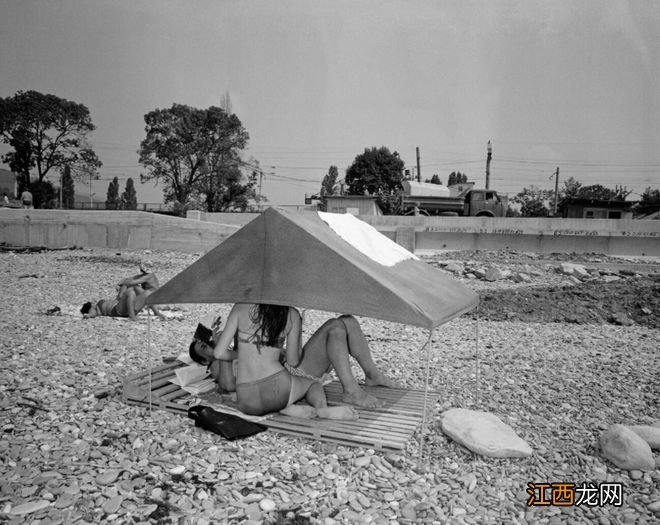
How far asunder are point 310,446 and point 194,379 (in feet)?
5.50

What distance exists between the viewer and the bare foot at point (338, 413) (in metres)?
4.46

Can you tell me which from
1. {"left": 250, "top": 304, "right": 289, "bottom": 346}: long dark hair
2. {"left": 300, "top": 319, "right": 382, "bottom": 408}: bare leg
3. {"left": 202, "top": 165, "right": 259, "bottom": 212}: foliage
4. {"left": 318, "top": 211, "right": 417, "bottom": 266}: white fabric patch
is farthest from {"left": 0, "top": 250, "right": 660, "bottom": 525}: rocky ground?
{"left": 202, "top": 165, "right": 259, "bottom": 212}: foliage

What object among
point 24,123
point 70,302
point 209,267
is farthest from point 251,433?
point 24,123

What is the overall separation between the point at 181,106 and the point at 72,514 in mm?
43868

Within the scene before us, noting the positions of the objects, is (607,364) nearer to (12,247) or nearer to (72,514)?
(72,514)

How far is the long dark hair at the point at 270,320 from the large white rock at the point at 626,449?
2.73 metres

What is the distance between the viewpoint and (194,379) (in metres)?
5.34

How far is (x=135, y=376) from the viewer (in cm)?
532

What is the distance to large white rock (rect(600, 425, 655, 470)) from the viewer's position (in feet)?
13.2

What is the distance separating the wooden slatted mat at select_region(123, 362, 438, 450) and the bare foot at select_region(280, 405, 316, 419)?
0.14 ft

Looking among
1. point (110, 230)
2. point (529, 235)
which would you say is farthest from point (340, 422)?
point (529, 235)

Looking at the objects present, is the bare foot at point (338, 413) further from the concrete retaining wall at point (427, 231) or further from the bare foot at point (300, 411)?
the concrete retaining wall at point (427, 231)

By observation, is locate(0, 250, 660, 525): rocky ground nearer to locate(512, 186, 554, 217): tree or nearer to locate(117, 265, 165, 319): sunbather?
locate(117, 265, 165, 319): sunbather

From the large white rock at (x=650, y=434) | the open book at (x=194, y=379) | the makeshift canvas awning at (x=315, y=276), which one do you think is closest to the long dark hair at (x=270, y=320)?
the makeshift canvas awning at (x=315, y=276)
